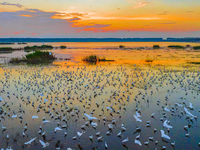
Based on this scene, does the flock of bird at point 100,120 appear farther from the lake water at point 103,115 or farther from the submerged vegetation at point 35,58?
the submerged vegetation at point 35,58

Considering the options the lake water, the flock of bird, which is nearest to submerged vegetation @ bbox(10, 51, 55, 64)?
the lake water

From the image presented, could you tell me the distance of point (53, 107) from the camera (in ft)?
36.1

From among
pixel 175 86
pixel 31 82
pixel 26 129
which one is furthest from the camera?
pixel 31 82

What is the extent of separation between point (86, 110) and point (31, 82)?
321 inches

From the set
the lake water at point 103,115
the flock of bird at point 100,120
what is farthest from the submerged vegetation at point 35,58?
the flock of bird at point 100,120

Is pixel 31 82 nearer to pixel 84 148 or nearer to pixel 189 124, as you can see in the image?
pixel 84 148

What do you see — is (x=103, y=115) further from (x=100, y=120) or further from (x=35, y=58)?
(x=35, y=58)

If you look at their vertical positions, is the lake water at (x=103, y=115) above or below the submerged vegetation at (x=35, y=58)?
below

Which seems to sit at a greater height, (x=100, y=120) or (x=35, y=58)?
(x=35, y=58)

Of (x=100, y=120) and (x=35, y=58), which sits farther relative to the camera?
(x=35, y=58)

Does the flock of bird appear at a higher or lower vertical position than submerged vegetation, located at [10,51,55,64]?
lower

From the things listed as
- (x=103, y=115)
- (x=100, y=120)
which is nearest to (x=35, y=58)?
(x=103, y=115)

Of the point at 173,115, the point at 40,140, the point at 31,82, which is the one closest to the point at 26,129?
the point at 40,140

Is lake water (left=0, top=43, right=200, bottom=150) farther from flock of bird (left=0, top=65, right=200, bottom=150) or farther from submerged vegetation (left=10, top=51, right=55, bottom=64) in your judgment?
submerged vegetation (left=10, top=51, right=55, bottom=64)
